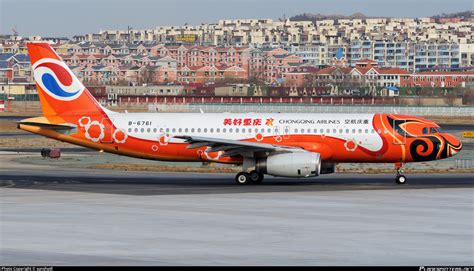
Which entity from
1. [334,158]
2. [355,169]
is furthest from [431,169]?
[334,158]

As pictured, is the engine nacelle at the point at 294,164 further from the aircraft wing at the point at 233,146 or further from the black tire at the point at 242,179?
the black tire at the point at 242,179

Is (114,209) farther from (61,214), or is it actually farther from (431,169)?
(431,169)

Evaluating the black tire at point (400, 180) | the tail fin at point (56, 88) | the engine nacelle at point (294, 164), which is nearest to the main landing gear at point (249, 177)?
the engine nacelle at point (294, 164)

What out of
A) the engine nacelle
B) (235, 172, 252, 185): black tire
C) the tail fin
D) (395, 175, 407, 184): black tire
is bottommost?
(395, 175, 407, 184): black tire

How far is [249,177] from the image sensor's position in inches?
2149

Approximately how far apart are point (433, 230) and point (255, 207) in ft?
29.8

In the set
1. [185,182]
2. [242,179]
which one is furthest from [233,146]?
[185,182]

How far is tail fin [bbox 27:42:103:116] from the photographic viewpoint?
57438 mm

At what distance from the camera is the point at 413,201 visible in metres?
46.0

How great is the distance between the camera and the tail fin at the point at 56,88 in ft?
188

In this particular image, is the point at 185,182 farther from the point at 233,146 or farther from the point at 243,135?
the point at 243,135

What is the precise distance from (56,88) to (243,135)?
34.9 feet

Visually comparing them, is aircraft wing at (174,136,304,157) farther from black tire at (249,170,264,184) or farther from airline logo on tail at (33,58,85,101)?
airline logo on tail at (33,58,85,101)

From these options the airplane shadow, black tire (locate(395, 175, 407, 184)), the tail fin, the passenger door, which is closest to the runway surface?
the airplane shadow
